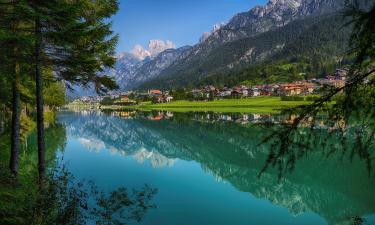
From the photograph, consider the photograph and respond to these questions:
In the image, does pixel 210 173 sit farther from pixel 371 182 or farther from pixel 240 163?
pixel 371 182

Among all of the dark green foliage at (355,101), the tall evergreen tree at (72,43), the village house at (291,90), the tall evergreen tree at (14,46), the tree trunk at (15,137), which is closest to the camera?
the dark green foliage at (355,101)

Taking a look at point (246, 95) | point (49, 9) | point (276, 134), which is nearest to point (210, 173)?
point (49, 9)

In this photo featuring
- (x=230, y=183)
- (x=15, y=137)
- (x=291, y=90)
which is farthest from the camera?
(x=291, y=90)

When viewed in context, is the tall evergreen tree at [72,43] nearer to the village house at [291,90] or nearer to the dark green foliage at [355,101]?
the dark green foliage at [355,101]

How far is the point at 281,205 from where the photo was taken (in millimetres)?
24594

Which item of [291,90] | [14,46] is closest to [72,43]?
[14,46]

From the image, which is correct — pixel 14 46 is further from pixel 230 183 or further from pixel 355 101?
pixel 230 183

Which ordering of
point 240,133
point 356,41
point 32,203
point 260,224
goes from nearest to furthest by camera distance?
point 356,41
point 32,203
point 260,224
point 240,133

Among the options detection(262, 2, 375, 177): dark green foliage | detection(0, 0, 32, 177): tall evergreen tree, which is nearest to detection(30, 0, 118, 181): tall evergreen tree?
detection(0, 0, 32, 177): tall evergreen tree

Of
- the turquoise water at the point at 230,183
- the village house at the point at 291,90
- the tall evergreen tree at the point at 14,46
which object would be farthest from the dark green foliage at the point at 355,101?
the village house at the point at 291,90

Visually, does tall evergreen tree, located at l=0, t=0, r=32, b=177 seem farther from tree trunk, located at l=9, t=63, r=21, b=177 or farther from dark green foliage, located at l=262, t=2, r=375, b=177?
dark green foliage, located at l=262, t=2, r=375, b=177

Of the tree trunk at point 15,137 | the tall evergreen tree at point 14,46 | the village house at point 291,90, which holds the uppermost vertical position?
the village house at point 291,90

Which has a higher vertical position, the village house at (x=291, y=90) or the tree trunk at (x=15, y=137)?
the village house at (x=291, y=90)

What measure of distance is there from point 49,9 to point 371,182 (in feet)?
90.3
